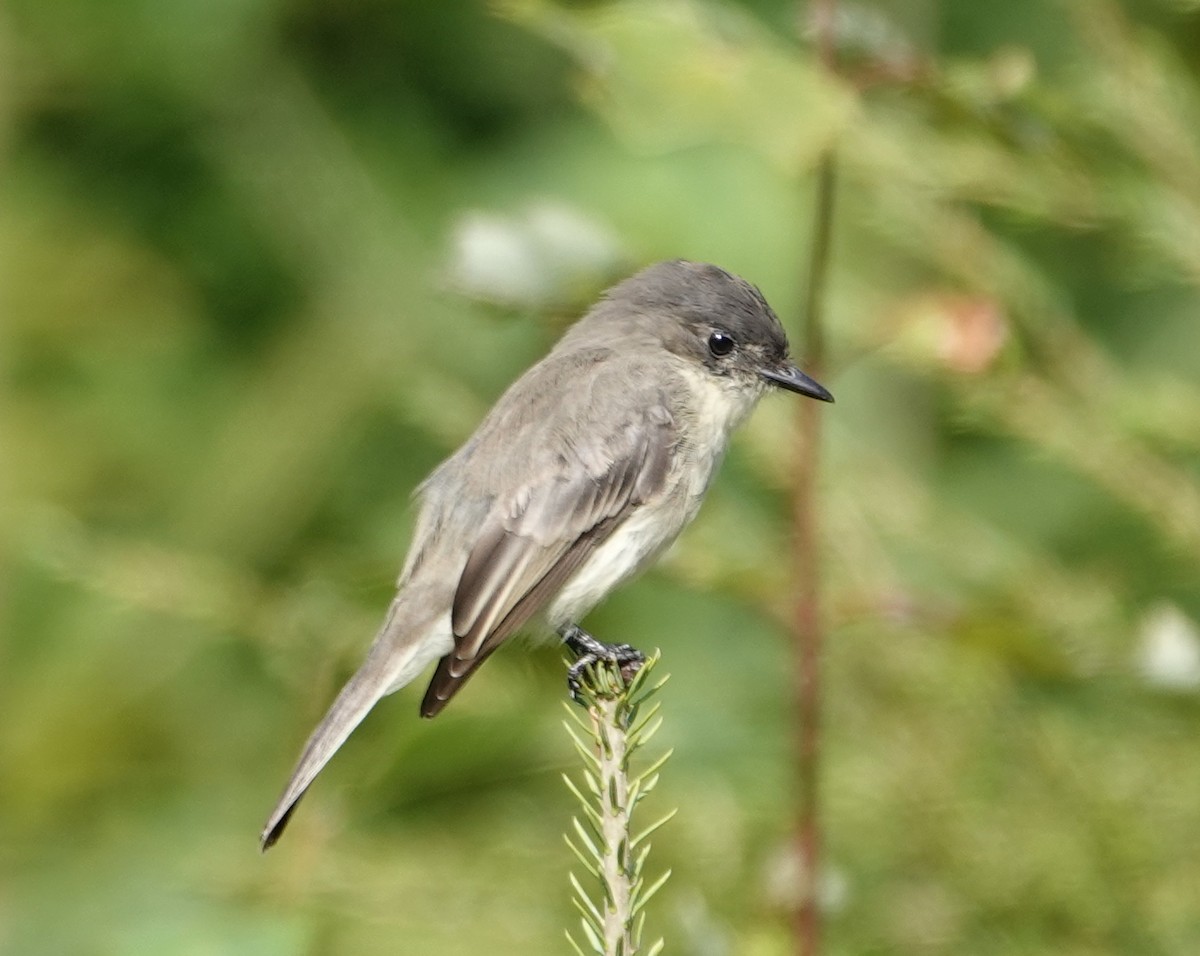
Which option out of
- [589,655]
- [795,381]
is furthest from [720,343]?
[589,655]

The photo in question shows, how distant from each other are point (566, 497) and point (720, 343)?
1.76 feet

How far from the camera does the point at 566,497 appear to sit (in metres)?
3.34

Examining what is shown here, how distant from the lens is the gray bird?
10.5 ft

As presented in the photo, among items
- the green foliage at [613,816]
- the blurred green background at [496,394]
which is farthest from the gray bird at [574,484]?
the green foliage at [613,816]

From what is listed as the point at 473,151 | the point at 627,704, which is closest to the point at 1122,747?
the point at 627,704

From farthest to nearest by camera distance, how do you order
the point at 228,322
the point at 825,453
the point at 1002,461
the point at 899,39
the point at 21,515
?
the point at 228,322
the point at 1002,461
the point at 21,515
the point at 825,453
the point at 899,39

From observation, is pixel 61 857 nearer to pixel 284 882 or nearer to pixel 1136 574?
pixel 284 882

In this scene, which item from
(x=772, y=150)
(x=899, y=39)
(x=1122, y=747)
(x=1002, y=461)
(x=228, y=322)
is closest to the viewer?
(x=772, y=150)

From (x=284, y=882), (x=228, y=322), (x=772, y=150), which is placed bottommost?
(x=284, y=882)

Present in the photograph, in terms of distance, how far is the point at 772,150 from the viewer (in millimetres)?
2354

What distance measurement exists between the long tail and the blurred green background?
70mm

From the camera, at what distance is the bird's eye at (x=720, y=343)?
3.63 m

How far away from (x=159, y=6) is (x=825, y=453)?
10.0 feet

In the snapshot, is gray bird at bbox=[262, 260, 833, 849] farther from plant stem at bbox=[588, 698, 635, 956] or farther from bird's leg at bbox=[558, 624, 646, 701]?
plant stem at bbox=[588, 698, 635, 956]
